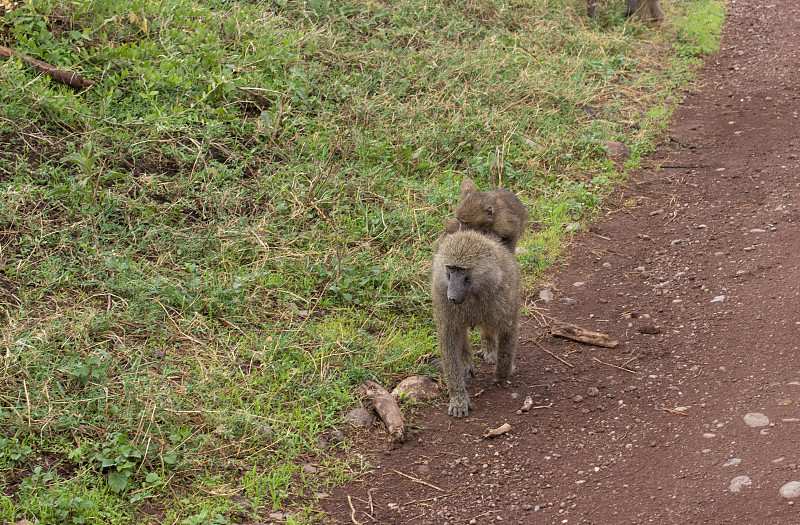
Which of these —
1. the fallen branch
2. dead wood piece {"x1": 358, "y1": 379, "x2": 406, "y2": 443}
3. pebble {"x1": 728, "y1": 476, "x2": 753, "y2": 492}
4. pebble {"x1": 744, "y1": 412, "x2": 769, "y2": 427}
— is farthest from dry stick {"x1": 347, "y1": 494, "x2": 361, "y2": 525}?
the fallen branch

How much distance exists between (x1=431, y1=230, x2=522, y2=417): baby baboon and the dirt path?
0.91 feet

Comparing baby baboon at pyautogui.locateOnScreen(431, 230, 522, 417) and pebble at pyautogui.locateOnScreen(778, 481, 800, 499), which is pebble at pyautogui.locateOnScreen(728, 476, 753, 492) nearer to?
pebble at pyautogui.locateOnScreen(778, 481, 800, 499)

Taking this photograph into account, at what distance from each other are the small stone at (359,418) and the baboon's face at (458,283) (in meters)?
0.85

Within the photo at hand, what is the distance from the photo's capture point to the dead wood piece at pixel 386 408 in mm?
4523

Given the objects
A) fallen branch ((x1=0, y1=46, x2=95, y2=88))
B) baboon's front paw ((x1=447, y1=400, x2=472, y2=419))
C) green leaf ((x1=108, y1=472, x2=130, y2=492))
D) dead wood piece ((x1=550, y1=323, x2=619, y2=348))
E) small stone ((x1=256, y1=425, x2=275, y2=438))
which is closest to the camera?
green leaf ((x1=108, y1=472, x2=130, y2=492))

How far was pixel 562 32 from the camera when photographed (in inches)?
397

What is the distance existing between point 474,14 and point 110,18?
15.1 ft

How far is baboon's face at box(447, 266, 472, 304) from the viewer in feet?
14.6

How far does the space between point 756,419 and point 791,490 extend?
2.29 ft

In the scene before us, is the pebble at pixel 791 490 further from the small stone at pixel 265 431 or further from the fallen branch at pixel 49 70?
the fallen branch at pixel 49 70

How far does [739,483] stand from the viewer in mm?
3721

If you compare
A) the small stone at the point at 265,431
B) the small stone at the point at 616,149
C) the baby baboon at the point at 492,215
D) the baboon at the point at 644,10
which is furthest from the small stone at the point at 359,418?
the baboon at the point at 644,10

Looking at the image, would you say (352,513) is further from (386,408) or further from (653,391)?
(653,391)

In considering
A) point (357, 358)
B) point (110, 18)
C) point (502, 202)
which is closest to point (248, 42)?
point (110, 18)
